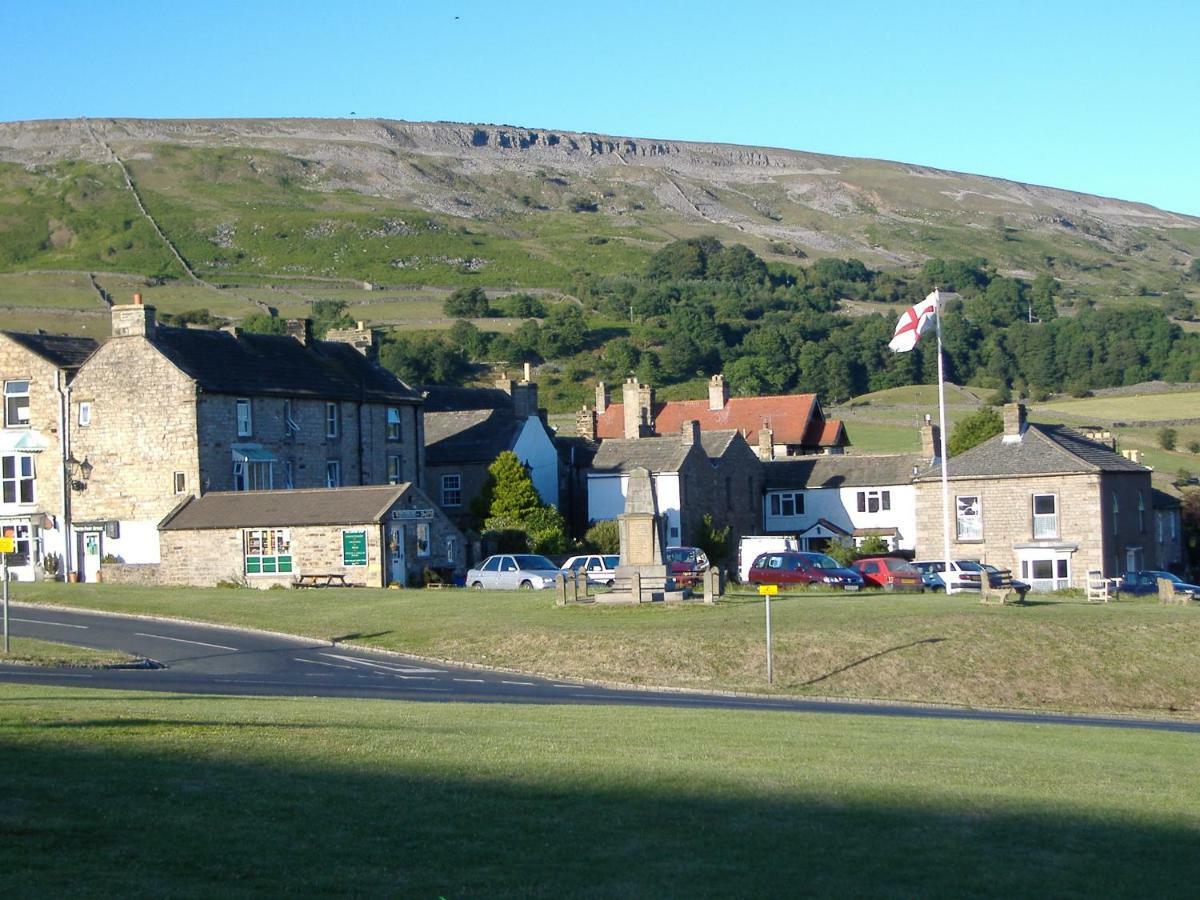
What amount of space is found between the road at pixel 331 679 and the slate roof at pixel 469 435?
30390 mm

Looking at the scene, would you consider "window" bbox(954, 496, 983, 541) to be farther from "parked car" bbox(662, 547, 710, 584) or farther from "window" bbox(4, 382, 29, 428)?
"window" bbox(4, 382, 29, 428)

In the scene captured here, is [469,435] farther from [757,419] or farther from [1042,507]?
[757,419]

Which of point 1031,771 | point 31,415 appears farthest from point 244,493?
point 1031,771

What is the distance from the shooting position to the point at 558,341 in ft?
486

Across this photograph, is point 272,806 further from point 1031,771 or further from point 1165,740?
point 1165,740

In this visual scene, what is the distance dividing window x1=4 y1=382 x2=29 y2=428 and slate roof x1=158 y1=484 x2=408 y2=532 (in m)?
8.19

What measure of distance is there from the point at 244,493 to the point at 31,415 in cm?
997

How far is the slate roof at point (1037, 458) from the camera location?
205 feet

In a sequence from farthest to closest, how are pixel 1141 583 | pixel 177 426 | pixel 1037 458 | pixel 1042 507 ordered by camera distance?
pixel 1037 458
pixel 1042 507
pixel 177 426
pixel 1141 583

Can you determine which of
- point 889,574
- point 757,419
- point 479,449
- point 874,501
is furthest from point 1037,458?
point 757,419

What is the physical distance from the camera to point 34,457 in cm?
5978

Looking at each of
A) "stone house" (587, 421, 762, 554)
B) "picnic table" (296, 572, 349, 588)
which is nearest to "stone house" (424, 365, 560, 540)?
"stone house" (587, 421, 762, 554)

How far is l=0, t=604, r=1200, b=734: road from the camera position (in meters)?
27.6

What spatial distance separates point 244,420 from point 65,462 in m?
6.71
